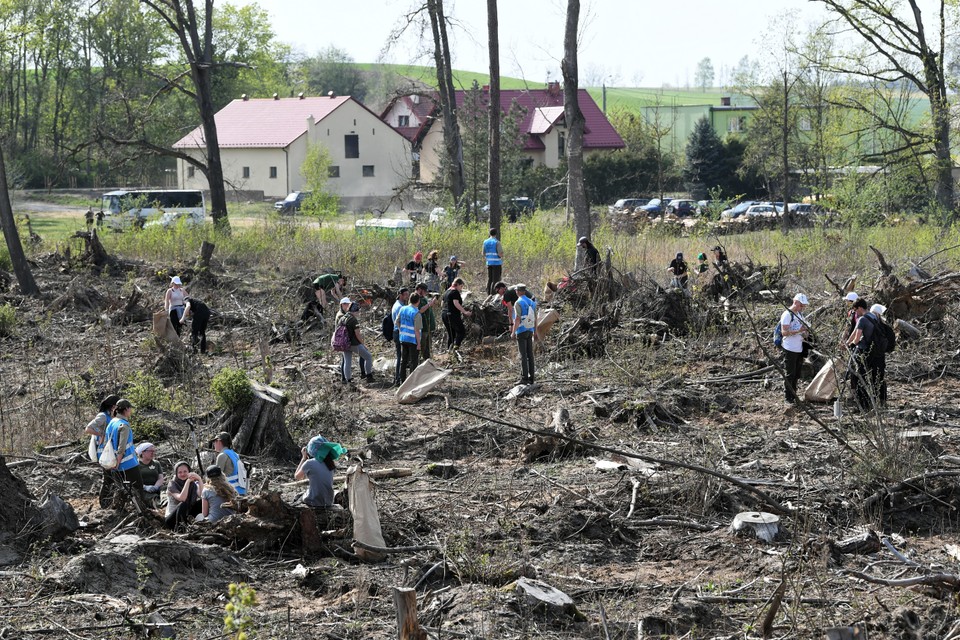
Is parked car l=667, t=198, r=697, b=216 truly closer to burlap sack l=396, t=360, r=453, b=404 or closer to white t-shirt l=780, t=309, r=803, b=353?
burlap sack l=396, t=360, r=453, b=404

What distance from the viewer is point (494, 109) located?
2594 centimetres

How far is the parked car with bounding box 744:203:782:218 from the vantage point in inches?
1670

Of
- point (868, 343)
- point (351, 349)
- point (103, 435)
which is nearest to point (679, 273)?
point (351, 349)

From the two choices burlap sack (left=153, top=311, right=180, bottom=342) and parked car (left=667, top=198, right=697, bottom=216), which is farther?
parked car (left=667, top=198, right=697, bottom=216)

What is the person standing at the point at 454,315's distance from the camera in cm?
1641

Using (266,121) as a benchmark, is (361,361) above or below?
below

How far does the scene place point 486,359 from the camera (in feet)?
55.8

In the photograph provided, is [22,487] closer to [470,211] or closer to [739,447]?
[739,447]

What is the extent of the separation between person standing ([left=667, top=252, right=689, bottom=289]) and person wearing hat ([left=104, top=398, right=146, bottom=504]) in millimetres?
11496

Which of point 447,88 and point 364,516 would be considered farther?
point 447,88

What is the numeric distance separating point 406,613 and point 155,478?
17.9 ft

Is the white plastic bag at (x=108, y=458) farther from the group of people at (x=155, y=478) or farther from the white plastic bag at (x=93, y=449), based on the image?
the white plastic bag at (x=93, y=449)

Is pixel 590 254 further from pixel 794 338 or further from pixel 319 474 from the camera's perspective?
pixel 319 474

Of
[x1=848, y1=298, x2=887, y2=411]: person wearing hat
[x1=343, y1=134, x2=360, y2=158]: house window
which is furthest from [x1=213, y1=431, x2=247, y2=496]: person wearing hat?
[x1=343, y1=134, x2=360, y2=158]: house window
